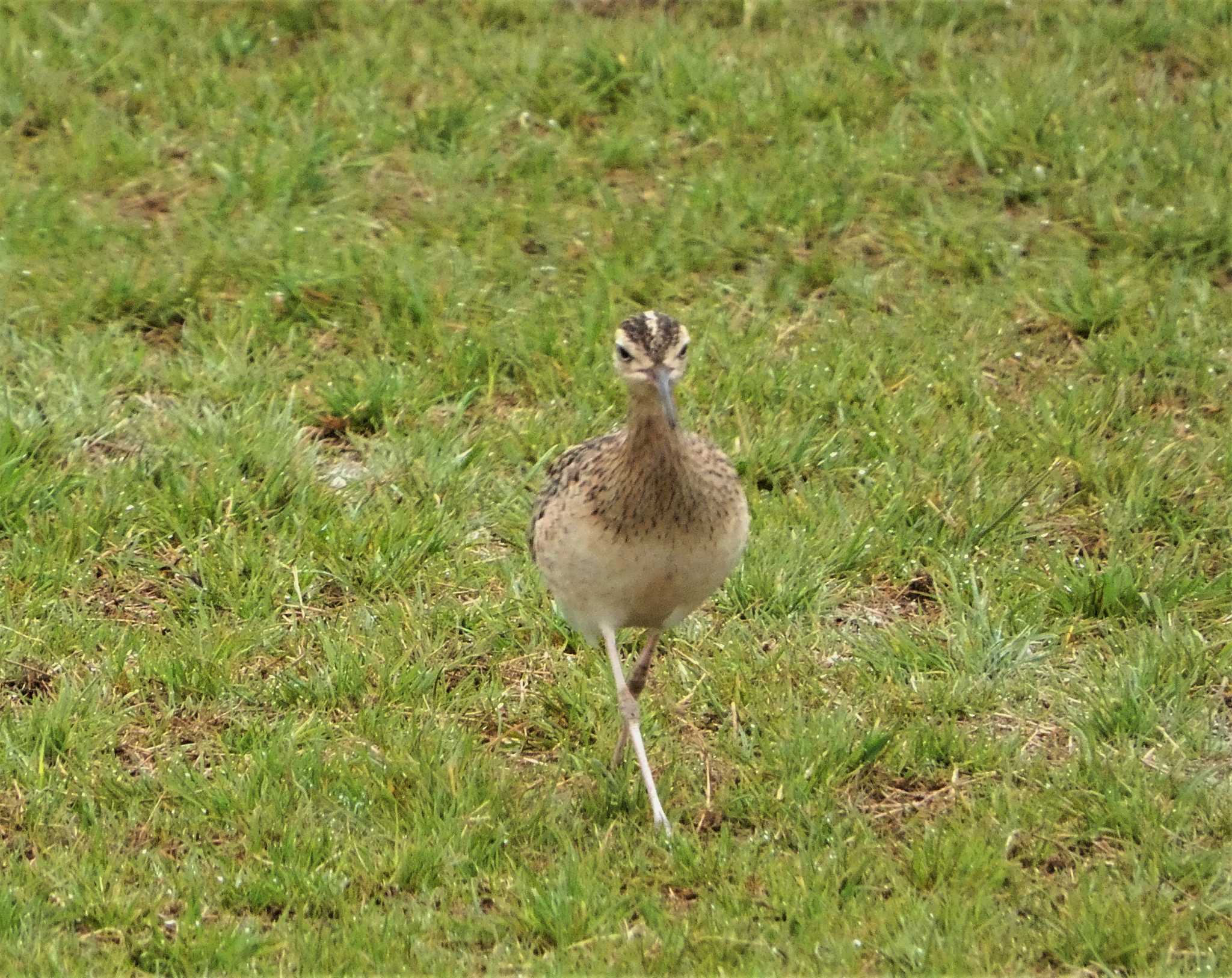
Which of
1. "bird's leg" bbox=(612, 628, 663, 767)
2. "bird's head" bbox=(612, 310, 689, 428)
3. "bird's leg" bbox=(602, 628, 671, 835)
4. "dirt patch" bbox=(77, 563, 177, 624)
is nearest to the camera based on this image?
"bird's head" bbox=(612, 310, 689, 428)

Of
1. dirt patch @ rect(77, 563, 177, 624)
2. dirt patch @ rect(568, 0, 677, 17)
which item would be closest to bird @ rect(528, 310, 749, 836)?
dirt patch @ rect(77, 563, 177, 624)

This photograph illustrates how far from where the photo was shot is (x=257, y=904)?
569 cm

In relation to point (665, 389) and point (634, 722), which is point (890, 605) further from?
point (665, 389)

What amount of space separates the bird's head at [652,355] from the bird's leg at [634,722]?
31.0 inches

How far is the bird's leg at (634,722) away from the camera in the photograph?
6043mm

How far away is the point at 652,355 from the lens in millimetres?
5809

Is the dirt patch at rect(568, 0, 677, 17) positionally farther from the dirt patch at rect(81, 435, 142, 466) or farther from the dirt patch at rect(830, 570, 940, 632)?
the dirt patch at rect(830, 570, 940, 632)

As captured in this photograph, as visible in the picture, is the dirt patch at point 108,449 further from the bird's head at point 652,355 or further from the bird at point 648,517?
the bird's head at point 652,355

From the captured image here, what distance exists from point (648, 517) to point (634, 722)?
72cm

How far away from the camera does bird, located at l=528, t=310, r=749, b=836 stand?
19.2 ft

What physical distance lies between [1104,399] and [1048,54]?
3080 millimetres

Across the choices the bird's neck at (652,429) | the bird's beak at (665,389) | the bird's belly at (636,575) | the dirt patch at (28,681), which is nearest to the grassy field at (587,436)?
the dirt patch at (28,681)

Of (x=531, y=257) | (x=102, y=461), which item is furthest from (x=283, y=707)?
(x=531, y=257)

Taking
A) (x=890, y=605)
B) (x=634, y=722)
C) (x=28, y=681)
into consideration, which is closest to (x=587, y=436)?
(x=890, y=605)
